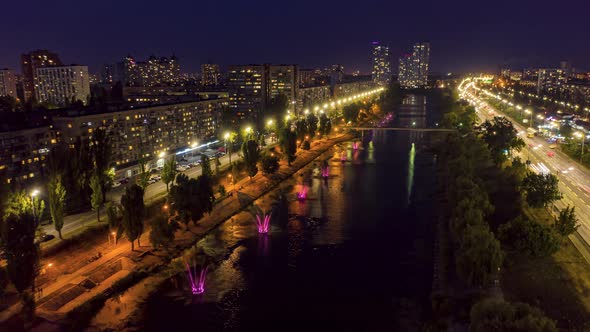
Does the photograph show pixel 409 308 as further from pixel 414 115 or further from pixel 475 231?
pixel 414 115

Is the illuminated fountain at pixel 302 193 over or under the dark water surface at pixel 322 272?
over

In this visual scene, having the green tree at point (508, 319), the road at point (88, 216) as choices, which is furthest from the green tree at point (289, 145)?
the green tree at point (508, 319)

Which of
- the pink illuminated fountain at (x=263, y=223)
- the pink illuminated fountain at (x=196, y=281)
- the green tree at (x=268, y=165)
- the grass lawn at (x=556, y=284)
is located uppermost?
the green tree at (x=268, y=165)

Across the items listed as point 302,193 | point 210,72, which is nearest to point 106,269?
point 302,193

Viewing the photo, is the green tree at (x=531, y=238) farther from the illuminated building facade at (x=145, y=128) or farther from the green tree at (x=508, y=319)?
the illuminated building facade at (x=145, y=128)

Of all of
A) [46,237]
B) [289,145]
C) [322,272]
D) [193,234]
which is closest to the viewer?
[322,272]

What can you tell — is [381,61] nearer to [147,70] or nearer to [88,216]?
[147,70]
